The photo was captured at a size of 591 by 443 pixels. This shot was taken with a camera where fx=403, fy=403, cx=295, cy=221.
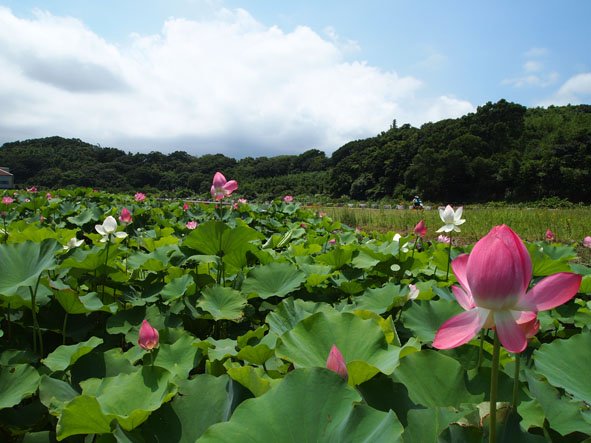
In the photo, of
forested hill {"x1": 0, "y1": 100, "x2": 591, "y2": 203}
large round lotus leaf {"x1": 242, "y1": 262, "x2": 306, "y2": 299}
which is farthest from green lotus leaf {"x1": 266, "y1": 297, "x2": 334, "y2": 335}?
forested hill {"x1": 0, "y1": 100, "x2": 591, "y2": 203}

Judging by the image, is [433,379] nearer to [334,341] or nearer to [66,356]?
[334,341]

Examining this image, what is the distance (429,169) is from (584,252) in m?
35.2

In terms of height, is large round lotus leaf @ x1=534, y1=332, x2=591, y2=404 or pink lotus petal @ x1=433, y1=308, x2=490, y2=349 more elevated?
pink lotus petal @ x1=433, y1=308, x2=490, y2=349

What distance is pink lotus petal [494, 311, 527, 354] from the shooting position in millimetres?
459

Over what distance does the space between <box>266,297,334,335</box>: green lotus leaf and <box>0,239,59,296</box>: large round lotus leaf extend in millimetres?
690

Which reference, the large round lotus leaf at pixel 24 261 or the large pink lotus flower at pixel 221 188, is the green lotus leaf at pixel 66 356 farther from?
the large pink lotus flower at pixel 221 188

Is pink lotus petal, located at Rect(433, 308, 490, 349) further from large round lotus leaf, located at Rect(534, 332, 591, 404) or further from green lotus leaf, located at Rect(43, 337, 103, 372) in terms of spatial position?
green lotus leaf, located at Rect(43, 337, 103, 372)

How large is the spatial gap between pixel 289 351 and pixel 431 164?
41.7 meters

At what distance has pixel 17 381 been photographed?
3.09 feet

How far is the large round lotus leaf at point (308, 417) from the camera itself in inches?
21.5

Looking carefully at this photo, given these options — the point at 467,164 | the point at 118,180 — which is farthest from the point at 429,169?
the point at 118,180

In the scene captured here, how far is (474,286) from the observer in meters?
0.48

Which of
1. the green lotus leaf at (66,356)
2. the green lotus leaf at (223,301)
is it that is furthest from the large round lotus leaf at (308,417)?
the green lotus leaf at (223,301)

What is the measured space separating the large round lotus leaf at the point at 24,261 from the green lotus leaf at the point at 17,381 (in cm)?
31
